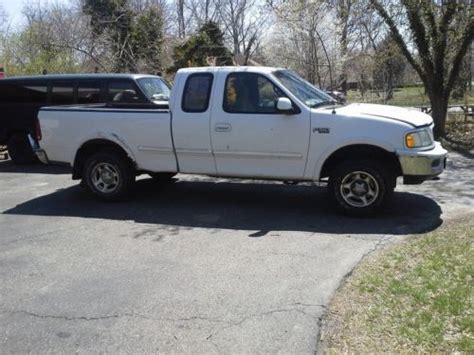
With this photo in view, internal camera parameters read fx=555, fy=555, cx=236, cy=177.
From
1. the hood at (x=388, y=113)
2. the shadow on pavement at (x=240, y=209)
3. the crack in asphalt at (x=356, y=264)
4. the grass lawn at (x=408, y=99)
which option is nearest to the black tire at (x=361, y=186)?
the shadow on pavement at (x=240, y=209)

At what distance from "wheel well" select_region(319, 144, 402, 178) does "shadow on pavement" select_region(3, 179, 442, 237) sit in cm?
59

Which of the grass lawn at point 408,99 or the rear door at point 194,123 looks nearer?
the rear door at point 194,123

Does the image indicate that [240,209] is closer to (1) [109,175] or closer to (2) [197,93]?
(2) [197,93]

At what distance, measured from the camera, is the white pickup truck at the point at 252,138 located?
6652 mm

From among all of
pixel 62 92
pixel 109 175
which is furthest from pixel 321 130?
pixel 62 92

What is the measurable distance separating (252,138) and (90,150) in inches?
102

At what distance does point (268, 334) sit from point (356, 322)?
631 millimetres

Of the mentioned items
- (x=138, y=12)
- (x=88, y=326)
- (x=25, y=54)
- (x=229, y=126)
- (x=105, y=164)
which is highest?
(x=138, y=12)

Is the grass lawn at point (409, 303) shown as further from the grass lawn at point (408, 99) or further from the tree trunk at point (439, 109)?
the grass lawn at point (408, 99)

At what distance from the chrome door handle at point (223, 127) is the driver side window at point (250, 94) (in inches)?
7.4

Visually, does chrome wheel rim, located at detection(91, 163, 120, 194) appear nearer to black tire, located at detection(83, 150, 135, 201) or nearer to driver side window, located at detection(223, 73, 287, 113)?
black tire, located at detection(83, 150, 135, 201)

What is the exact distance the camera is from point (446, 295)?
13.7 feet

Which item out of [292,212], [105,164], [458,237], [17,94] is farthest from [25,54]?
[458,237]

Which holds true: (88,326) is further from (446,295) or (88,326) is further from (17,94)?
(17,94)
